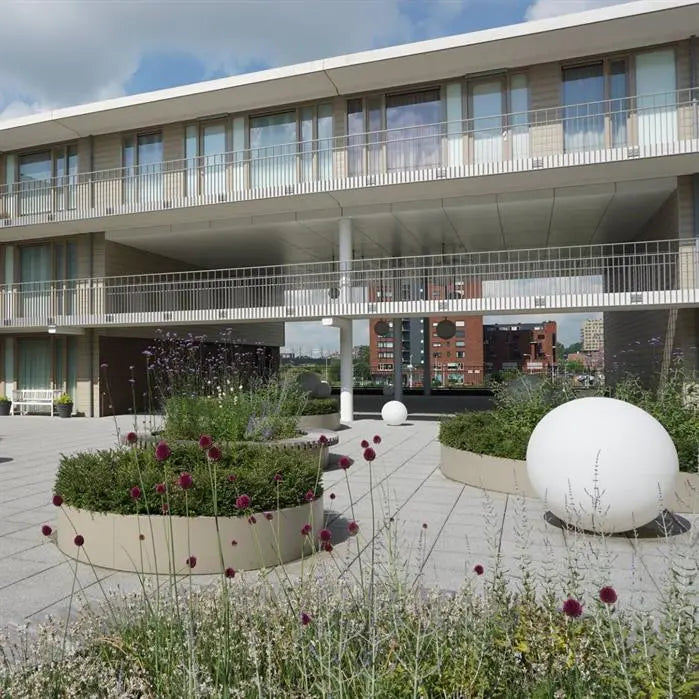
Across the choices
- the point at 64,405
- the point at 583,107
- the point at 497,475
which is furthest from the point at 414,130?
the point at 64,405

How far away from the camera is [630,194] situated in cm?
1650

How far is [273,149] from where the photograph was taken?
62.8ft

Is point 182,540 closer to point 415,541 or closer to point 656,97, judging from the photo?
point 415,541

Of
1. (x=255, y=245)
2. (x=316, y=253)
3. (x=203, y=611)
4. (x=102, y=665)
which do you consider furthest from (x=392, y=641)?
(x=316, y=253)

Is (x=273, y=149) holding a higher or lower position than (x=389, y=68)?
lower

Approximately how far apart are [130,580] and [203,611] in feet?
7.28

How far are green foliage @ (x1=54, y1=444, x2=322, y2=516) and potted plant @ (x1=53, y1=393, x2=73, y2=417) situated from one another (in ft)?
54.1

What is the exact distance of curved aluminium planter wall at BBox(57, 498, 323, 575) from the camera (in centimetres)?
523

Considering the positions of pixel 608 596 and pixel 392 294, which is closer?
pixel 608 596

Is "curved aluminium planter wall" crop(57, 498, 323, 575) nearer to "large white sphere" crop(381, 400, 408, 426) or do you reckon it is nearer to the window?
"large white sphere" crop(381, 400, 408, 426)

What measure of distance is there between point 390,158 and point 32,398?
15.8 metres

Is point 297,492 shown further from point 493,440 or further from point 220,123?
point 220,123

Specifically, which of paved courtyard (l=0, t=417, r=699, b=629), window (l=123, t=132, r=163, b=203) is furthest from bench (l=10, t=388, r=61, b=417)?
paved courtyard (l=0, t=417, r=699, b=629)

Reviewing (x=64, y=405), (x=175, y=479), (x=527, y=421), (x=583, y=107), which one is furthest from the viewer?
(x=64, y=405)
